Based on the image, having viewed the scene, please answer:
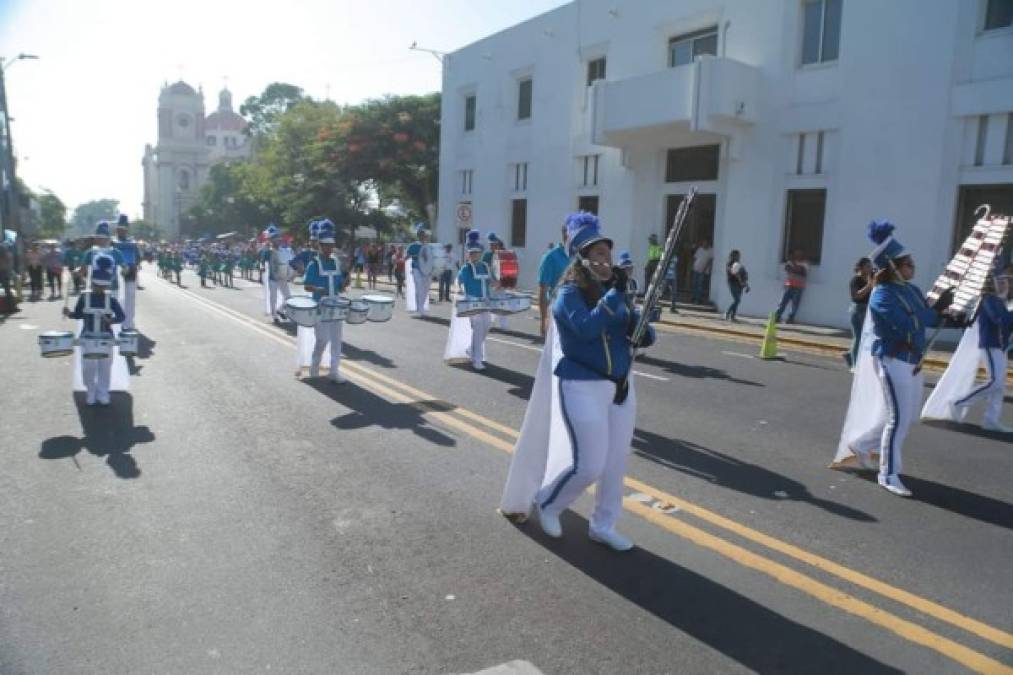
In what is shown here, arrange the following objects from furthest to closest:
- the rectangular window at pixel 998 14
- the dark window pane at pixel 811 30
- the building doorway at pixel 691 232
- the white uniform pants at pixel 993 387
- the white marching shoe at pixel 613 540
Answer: the building doorway at pixel 691 232
the dark window pane at pixel 811 30
the rectangular window at pixel 998 14
the white uniform pants at pixel 993 387
the white marching shoe at pixel 613 540

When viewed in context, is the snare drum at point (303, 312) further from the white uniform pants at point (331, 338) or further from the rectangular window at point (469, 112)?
the rectangular window at point (469, 112)

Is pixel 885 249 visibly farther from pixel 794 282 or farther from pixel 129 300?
pixel 129 300

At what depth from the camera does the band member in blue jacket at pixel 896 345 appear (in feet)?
19.4

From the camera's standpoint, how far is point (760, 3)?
1945cm

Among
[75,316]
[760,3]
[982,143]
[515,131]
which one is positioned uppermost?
[760,3]

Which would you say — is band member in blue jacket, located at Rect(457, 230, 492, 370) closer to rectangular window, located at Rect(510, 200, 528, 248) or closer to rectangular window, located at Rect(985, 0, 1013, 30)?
rectangular window, located at Rect(985, 0, 1013, 30)

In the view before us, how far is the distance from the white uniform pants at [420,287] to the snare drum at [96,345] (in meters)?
10.8

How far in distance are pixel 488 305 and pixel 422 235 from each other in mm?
8107

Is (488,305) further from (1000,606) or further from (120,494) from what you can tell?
(1000,606)

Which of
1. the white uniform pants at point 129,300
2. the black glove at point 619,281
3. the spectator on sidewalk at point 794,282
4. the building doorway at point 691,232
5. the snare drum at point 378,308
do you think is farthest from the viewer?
the building doorway at point 691,232

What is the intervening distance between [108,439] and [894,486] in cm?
685

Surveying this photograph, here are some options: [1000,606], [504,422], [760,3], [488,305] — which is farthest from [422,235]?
[1000,606]

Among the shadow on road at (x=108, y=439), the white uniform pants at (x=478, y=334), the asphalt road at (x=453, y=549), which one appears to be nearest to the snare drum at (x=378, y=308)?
the white uniform pants at (x=478, y=334)

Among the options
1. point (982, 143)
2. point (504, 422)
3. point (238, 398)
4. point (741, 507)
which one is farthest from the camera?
point (982, 143)
